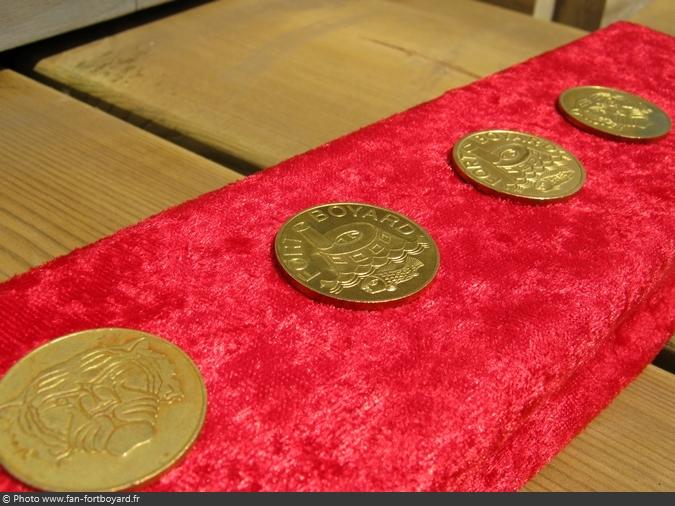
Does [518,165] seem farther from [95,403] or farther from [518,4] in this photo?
[518,4]

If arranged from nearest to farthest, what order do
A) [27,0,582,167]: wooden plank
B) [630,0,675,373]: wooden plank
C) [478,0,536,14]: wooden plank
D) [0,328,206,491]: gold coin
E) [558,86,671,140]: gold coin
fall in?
[0,328,206,491]: gold coin, [558,86,671,140]: gold coin, [27,0,582,167]: wooden plank, [630,0,675,373]: wooden plank, [478,0,536,14]: wooden plank

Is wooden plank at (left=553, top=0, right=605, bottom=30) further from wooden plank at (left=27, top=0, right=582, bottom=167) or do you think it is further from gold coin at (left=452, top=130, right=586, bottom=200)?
gold coin at (left=452, top=130, right=586, bottom=200)

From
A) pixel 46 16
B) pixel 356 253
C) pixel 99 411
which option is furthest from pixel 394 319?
pixel 46 16

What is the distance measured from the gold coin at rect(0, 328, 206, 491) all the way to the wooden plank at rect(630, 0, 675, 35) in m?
1.70

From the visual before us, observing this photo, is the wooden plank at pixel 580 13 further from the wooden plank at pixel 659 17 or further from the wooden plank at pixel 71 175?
the wooden plank at pixel 71 175

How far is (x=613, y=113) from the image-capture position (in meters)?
1.25

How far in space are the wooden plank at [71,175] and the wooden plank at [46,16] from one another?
10cm

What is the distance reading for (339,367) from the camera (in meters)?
0.72

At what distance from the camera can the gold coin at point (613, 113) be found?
120cm

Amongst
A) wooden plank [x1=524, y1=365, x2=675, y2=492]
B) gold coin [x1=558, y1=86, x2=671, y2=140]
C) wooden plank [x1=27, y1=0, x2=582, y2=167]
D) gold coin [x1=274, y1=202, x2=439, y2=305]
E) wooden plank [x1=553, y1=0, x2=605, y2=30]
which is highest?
gold coin [x1=274, y1=202, x2=439, y2=305]

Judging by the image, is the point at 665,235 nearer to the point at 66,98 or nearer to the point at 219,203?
the point at 219,203

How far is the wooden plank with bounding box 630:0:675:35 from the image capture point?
1.96 meters

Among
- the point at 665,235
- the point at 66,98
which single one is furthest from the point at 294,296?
the point at 66,98

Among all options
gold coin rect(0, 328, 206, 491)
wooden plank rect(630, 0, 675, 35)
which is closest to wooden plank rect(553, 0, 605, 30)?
wooden plank rect(630, 0, 675, 35)
